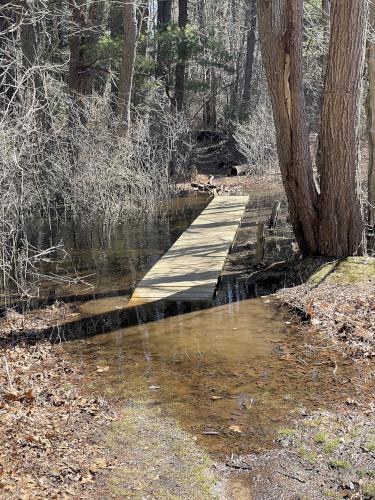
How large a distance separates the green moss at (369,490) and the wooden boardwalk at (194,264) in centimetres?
505

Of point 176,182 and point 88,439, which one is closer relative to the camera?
point 88,439

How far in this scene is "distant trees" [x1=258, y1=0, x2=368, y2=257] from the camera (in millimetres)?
9086

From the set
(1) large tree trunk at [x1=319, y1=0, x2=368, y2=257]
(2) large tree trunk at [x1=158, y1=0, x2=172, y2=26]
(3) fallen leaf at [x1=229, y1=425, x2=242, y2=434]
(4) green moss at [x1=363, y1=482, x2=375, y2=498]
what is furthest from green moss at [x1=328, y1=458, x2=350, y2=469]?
(2) large tree trunk at [x1=158, y1=0, x2=172, y2=26]

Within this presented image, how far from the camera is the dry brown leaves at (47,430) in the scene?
14.5 ft

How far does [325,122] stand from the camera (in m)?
9.49

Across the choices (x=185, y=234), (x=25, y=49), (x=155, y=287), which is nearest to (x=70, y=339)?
(x=155, y=287)

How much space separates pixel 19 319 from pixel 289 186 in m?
4.69

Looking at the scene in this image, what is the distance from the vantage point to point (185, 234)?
13.9m

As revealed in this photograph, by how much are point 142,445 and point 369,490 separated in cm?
182

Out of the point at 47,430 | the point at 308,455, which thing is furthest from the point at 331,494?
the point at 47,430

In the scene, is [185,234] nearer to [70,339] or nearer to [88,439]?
[70,339]

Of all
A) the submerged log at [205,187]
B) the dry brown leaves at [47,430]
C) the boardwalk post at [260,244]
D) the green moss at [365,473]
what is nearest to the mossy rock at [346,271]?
the boardwalk post at [260,244]

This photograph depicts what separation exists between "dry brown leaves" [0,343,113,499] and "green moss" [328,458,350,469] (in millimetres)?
1715

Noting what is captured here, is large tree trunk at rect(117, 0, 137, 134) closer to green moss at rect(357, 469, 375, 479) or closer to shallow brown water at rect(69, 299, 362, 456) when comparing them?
shallow brown water at rect(69, 299, 362, 456)
